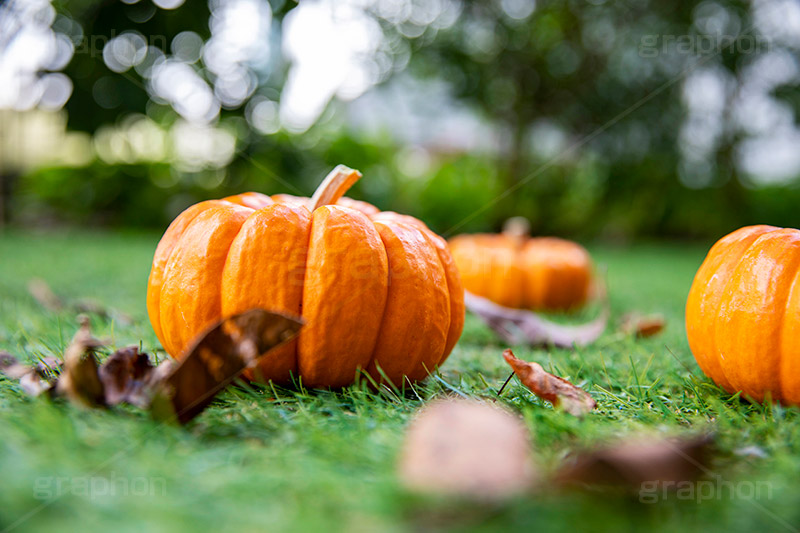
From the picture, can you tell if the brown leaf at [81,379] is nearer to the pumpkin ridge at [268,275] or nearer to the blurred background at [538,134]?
the pumpkin ridge at [268,275]

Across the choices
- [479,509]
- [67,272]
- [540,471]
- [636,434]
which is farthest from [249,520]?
[67,272]

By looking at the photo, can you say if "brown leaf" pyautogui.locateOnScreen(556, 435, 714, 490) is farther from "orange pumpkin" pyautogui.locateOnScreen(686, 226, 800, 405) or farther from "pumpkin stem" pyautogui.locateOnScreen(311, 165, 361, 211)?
"pumpkin stem" pyautogui.locateOnScreen(311, 165, 361, 211)

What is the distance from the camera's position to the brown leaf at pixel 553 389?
141cm

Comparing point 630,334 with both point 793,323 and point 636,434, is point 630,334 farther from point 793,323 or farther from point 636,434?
point 636,434

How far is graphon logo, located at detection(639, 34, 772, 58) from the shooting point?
8.56 metres

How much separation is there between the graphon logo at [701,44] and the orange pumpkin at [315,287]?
306 inches

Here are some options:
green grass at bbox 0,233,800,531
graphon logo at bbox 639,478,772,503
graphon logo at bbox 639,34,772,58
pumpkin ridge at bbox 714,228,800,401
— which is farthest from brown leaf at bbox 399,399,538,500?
graphon logo at bbox 639,34,772,58

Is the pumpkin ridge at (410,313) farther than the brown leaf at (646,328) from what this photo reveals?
No

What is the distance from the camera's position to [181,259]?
1.62 metres

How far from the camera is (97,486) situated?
3.03 ft

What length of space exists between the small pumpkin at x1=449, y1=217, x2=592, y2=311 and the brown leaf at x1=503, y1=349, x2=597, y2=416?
7.68 ft

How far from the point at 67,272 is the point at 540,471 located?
12.9 feet

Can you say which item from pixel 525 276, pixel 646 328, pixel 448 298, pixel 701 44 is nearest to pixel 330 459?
pixel 448 298

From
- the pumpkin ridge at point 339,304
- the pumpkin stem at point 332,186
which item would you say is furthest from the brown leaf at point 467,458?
the pumpkin stem at point 332,186
